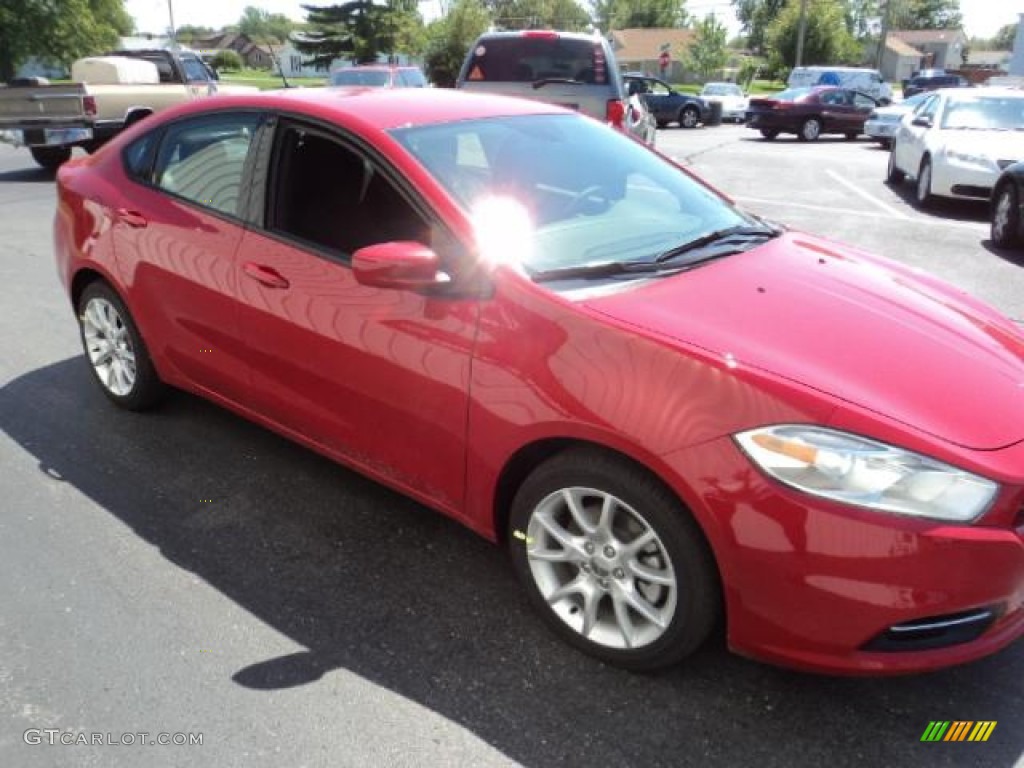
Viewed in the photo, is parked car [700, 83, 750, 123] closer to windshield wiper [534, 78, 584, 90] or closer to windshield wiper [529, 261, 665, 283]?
windshield wiper [534, 78, 584, 90]

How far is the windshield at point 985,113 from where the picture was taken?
10.6 m

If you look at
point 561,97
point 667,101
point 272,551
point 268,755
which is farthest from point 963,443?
point 667,101

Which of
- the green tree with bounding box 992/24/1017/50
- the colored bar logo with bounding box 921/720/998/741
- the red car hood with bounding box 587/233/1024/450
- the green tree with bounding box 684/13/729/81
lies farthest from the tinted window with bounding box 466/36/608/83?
the green tree with bounding box 992/24/1017/50

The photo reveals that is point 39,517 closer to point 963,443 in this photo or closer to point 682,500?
point 682,500

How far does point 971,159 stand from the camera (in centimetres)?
979

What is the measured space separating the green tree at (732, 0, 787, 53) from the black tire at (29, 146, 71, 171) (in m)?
74.2

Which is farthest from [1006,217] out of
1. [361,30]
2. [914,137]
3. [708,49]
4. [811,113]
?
[361,30]

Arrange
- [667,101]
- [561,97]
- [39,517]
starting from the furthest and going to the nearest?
[667,101] < [561,97] < [39,517]

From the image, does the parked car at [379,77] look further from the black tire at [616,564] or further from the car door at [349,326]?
the black tire at [616,564]

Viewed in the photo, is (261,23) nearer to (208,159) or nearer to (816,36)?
(816,36)

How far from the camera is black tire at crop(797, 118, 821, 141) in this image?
21750 millimetres

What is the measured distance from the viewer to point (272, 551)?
126 inches

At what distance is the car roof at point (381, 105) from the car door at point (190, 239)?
0.09 metres

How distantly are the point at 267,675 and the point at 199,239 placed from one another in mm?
1852
